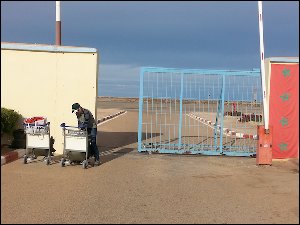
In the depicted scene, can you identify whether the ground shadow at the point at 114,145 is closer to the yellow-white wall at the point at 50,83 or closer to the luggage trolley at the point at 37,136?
the yellow-white wall at the point at 50,83

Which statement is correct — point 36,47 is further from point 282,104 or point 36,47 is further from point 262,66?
point 282,104

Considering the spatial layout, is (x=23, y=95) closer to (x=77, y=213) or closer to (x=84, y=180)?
(x=84, y=180)

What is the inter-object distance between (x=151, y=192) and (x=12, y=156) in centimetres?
483

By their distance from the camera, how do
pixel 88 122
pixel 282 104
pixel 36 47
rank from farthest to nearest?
pixel 36 47 → pixel 282 104 → pixel 88 122

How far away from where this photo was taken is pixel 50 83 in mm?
11398

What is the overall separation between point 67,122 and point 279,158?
6.13 m

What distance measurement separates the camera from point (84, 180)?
8133mm

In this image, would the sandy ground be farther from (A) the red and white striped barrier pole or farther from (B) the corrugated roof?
(B) the corrugated roof

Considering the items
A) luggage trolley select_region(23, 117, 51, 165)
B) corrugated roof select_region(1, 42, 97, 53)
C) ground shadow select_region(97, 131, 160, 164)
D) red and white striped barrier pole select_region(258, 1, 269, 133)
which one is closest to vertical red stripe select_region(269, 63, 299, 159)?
red and white striped barrier pole select_region(258, 1, 269, 133)

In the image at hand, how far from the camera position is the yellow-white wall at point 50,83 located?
11.3 meters

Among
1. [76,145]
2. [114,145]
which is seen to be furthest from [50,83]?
[114,145]

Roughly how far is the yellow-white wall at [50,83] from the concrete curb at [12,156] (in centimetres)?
105

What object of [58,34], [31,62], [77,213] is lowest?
[77,213]

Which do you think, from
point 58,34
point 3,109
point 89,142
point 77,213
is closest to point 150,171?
point 89,142
